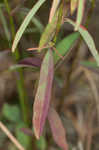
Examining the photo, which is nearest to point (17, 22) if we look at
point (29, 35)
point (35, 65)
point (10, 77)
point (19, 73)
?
point (29, 35)

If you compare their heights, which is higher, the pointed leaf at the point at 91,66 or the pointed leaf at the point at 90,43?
the pointed leaf at the point at 90,43

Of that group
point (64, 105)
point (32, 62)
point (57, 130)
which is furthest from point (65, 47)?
point (64, 105)

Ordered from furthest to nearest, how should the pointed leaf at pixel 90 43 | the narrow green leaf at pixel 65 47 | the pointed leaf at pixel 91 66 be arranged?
the pointed leaf at pixel 91 66 → the narrow green leaf at pixel 65 47 → the pointed leaf at pixel 90 43

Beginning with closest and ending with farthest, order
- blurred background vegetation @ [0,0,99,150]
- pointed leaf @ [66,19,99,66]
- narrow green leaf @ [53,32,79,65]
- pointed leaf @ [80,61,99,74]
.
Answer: pointed leaf @ [66,19,99,66]
narrow green leaf @ [53,32,79,65]
pointed leaf @ [80,61,99,74]
blurred background vegetation @ [0,0,99,150]

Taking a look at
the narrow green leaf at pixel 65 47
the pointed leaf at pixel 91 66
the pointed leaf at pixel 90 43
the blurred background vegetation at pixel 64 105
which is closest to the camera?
the pointed leaf at pixel 90 43

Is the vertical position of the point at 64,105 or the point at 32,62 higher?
the point at 32,62

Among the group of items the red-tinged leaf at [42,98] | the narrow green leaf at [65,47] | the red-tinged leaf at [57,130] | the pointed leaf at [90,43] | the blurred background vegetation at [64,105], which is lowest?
the blurred background vegetation at [64,105]

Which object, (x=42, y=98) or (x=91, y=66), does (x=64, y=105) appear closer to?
(x=91, y=66)

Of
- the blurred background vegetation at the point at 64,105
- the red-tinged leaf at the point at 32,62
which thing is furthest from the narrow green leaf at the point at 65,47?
the blurred background vegetation at the point at 64,105

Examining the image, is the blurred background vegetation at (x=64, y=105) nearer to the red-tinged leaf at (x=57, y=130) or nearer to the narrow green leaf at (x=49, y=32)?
the red-tinged leaf at (x=57, y=130)

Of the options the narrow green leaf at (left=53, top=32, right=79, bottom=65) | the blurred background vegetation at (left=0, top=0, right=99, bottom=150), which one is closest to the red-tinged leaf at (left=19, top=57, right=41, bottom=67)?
the narrow green leaf at (left=53, top=32, right=79, bottom=65)

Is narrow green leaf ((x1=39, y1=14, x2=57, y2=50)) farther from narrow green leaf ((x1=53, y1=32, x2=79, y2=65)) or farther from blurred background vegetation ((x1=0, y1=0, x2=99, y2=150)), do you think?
blurred background vegetation ((x1=0, y1=0, x2=99, y2=150))

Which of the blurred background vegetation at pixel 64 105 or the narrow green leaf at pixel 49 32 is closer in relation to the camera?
the narrow green leaf at pixel 49 32
